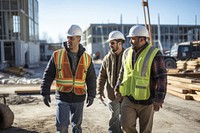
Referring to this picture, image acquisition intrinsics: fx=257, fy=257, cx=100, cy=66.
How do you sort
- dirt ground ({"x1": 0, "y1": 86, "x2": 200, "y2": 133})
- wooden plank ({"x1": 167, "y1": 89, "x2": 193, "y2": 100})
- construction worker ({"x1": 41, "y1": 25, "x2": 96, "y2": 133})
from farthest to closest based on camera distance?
wooden plank ({"x1": 167, "y1": 89, "x2": 193, "y2": 100}) < dirt ground ({"x1": 0, "y1": 86, "x2": 200, "y2": 133}) < construction worker ({"x1": 41, "y1": 25, "x2": 96, "y2": 133})

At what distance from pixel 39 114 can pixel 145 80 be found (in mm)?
4789

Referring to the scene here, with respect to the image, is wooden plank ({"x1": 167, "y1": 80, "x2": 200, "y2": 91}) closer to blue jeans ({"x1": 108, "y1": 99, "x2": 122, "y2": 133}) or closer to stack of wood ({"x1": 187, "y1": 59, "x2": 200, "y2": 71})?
blue jeans ({"x1": 108, "y1": 99, "x2": 122, "y2": 133})

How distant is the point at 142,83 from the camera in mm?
3787

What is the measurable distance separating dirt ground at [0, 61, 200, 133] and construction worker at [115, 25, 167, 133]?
2169 mm

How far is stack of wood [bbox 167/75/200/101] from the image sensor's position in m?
9.67

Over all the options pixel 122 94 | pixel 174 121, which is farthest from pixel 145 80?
pixel 174 121

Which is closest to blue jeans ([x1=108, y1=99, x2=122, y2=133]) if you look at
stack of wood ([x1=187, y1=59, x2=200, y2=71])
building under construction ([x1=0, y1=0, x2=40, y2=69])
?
stack of wood ([x1=187, y1=59, x2=200, y2=71])

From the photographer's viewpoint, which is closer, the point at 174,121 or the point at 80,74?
the point at 80,74

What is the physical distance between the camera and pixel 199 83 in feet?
33.3

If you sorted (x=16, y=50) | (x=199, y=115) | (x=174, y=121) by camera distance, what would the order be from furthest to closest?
(x=16, y=50)
(x=199, y=115)
(x=174, y=121)

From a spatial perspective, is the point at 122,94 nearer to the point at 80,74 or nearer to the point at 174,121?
the point at 80,74

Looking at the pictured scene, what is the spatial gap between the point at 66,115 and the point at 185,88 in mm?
7543

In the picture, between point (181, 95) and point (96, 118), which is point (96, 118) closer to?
point (96, 118)

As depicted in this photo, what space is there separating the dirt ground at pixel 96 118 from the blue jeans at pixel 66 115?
5.84 ft
